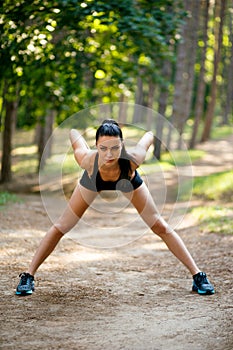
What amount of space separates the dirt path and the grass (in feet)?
0.97

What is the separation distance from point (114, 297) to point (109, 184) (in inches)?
44.0

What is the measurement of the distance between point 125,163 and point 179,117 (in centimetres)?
1808

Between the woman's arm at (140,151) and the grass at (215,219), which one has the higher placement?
the woman's arm at (140,151)

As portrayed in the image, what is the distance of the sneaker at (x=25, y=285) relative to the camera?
228 inches

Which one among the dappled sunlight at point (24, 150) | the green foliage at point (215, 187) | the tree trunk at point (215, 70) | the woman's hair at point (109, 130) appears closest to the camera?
the woman's hair at point (109, 130)

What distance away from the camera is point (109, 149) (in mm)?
5492

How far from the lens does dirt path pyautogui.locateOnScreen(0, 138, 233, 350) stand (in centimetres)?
459

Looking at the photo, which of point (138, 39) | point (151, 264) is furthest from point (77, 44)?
point (151, 264)

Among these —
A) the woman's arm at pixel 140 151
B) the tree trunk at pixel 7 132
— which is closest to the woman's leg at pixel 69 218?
the woman's arm at pixel 140 151

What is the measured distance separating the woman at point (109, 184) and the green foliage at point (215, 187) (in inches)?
342

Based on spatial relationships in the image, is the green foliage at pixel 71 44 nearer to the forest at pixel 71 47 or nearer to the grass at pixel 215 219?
the forest at pixel 71 47

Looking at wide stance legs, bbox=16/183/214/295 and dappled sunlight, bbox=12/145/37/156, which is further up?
wide stance legs, bbox=16/183/214/295

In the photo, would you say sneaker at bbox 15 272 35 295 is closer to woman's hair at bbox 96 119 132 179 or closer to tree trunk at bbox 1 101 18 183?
woman's hair at bbox 96 119 132 179

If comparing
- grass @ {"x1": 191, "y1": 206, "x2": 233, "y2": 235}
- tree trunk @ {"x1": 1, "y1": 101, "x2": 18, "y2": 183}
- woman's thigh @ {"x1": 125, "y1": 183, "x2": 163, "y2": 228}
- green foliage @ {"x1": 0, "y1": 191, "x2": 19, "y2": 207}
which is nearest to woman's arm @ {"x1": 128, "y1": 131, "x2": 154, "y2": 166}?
woman's thigh @ {"x1": 125, "y1": 183, "x2": 163, "y2": 228}
